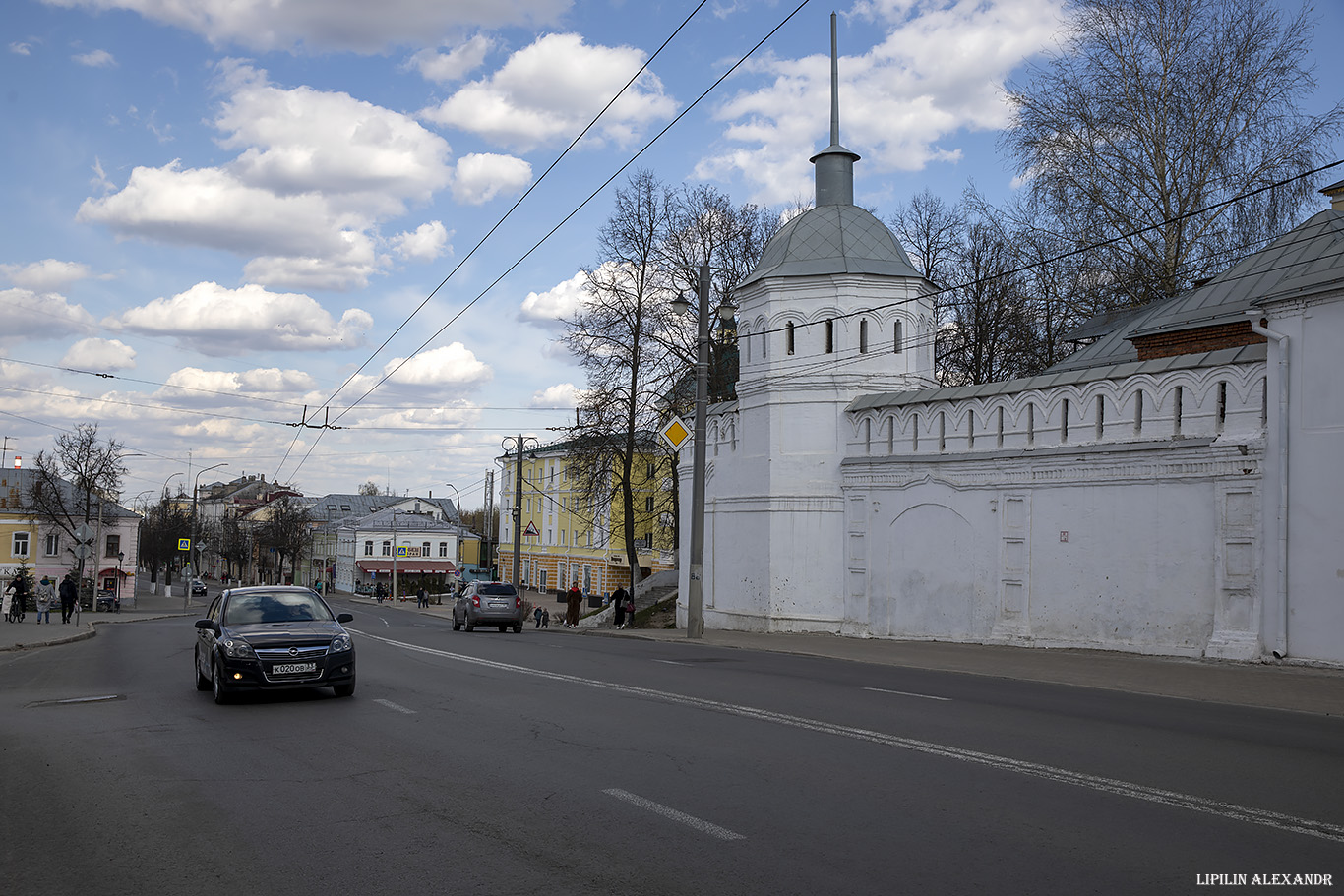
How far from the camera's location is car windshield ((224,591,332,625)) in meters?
12.9

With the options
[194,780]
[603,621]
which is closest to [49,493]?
[603,621]

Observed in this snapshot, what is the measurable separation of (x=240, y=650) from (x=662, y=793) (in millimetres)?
6640

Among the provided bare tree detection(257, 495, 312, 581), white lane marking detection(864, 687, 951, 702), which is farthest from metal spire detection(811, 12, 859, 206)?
bare tree detection(257, 495, 312, 581)

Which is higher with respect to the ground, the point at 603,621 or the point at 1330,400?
the point at 1330,400

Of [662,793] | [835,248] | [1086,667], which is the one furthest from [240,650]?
[835,248]

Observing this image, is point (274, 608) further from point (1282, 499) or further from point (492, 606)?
point (492, 606)

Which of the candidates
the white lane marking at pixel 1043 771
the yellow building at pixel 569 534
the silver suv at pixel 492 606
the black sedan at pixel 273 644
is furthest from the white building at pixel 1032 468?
the yellow building at pixel 569 534

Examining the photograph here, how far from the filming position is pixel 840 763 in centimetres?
829

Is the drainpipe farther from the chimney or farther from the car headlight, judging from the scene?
the car headlight

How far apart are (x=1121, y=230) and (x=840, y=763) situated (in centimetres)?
2639

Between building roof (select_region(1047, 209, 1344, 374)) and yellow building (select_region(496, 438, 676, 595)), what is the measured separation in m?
24.8

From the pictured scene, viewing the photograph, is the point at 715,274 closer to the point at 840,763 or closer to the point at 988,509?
the point at 988,509

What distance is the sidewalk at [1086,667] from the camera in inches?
531

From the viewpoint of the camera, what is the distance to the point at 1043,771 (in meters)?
7.91
